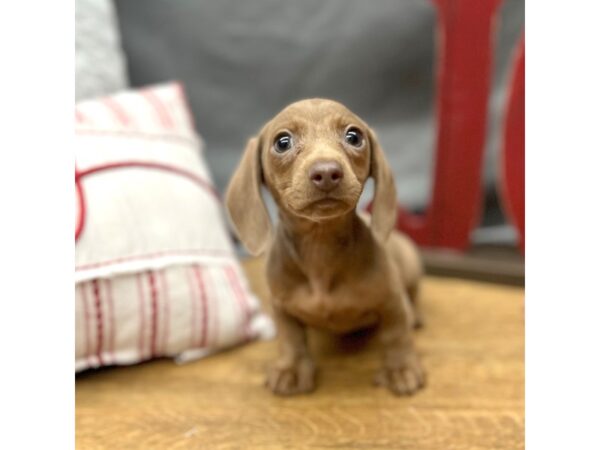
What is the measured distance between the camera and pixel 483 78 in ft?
6.19

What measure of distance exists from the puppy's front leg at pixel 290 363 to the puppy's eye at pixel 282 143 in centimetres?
41

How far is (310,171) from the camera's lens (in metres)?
1.08

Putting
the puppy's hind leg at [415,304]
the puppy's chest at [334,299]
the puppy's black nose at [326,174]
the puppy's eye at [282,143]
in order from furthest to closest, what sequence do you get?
the puppy's hind leg at [415,304], the puppy's chest at [334,299], the puppy's eye at [282,143], the puppy's black nose at [326,174]

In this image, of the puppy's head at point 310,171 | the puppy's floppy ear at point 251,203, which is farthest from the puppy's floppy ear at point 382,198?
the puppy's floppy ear at point 251,203

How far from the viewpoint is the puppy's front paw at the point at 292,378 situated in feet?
4.67

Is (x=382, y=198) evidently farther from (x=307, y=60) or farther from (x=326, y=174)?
(x=307, y=60)

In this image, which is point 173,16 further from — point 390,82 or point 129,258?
point 129,258

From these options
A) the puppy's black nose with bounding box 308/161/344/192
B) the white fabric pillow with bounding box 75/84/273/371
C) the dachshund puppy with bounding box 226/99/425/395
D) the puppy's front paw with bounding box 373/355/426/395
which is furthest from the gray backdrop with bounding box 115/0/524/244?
the puppy's black nose with bounding box 308/161/344/192

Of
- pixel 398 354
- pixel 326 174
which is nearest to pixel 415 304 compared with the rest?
pixel 398 354

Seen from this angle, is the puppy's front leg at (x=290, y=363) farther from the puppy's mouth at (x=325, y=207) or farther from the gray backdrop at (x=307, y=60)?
the gray backdrop at (x=307, y=60)

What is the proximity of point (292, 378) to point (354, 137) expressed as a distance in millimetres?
594

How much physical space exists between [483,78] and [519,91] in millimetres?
138

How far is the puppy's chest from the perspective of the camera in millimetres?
1329
